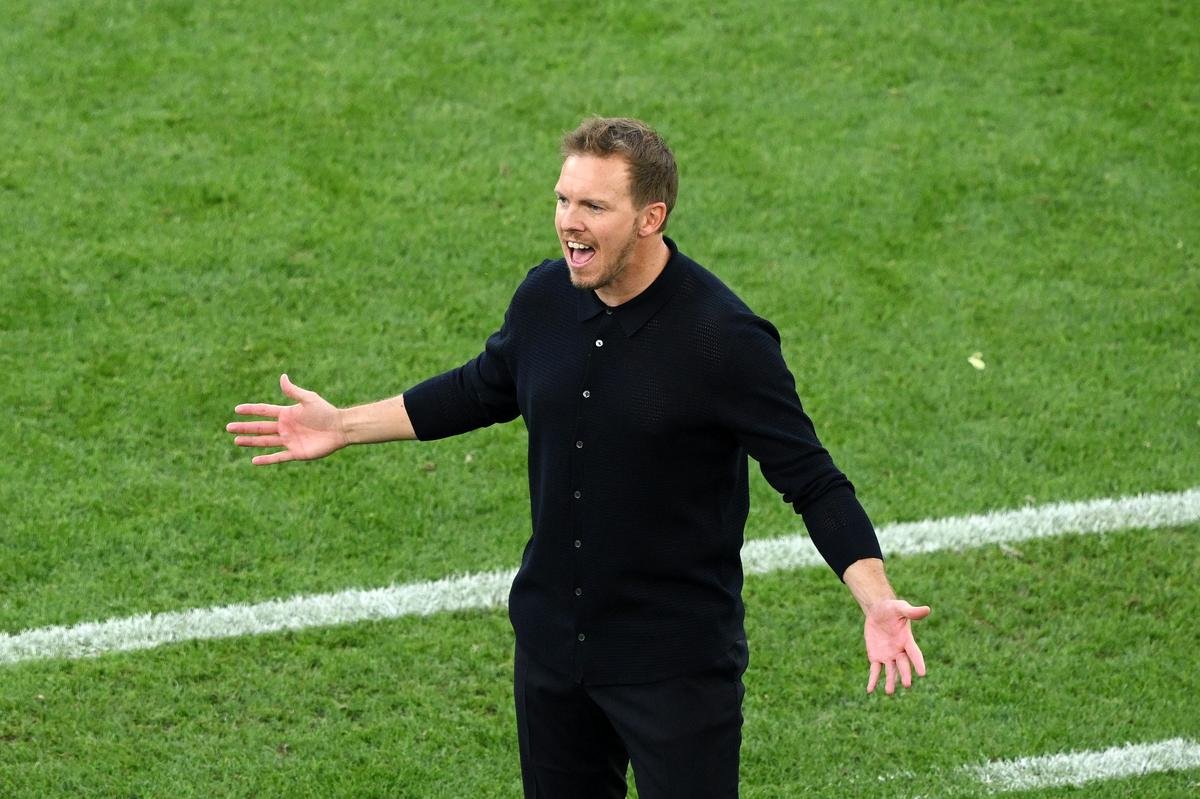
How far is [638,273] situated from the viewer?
417cm

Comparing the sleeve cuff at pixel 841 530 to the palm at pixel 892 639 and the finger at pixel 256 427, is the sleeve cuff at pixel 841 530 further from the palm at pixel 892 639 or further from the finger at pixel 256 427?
the finger at pixel 256 427

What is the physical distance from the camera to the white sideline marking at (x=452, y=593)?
6.18m

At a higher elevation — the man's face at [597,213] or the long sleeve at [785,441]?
the man's face at [597,213]

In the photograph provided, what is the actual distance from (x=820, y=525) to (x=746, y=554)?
2669mm

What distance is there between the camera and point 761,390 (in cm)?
409

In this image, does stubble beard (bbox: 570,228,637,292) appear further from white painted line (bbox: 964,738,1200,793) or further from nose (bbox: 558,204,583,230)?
white painted line (bbox: 964,738,1200,793)

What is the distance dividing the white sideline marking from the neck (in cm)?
249

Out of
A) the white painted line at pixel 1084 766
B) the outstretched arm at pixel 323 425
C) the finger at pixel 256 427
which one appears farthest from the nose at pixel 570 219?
the white painted line at pixel 1084 766

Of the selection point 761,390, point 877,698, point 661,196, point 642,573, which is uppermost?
point 661,196

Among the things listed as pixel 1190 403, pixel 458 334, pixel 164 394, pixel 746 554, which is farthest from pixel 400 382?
pixel 1190 403

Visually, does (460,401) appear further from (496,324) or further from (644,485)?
(496,324)

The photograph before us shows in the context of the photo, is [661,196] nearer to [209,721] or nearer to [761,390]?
[761,390]

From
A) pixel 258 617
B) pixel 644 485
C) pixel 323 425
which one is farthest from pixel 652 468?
pixel 258 617

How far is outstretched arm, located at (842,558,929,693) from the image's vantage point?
13.1 feet
